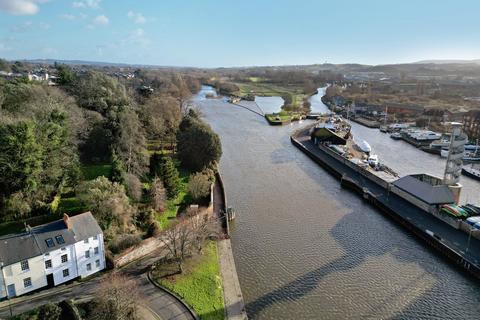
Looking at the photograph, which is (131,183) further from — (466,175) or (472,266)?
(466,175)

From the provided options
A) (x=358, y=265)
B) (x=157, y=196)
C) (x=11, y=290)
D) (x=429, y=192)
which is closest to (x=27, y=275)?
(x=11, y=290)

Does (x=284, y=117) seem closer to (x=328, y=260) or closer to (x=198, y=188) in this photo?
(x=198, y=188)

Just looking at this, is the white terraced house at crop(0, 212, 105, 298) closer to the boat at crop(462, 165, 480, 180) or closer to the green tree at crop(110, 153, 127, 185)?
the green tree at crop(110, 153, 127, 185)

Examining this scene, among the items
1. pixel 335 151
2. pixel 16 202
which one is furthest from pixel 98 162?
pixel 335 151

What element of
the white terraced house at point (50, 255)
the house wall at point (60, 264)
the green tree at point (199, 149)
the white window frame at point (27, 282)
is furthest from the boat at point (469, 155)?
the white window frame at point (27, 282)

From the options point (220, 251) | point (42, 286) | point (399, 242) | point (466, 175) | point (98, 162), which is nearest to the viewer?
point (42, 286)

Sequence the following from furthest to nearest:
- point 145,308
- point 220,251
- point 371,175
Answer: point 371,175
point 220,251
point 145,308
